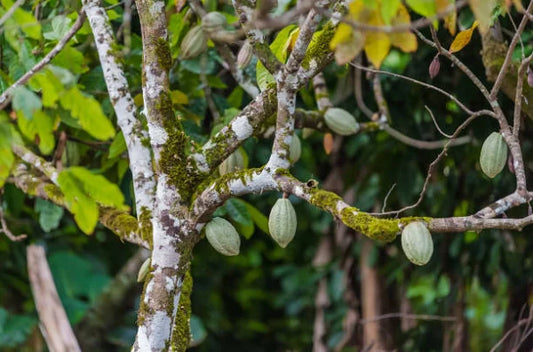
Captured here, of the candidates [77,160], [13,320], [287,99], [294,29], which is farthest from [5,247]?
[287,99]

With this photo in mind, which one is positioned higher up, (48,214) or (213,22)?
(213,22)

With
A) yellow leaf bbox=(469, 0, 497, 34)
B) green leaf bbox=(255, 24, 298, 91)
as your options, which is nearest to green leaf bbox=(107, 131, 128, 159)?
green leaf bbox=(255, 24, 298, 91)

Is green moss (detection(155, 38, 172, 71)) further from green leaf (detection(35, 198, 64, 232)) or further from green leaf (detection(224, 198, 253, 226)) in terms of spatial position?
green leaf (detection(35, 198, 64, 232))

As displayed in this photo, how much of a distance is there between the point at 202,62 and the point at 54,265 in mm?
2297

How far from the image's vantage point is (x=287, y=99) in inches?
68.5

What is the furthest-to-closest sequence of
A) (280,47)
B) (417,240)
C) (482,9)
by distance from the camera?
1. (280,47)
2. (417,240)
3. (482,9)

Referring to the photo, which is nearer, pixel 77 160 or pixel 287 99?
pixel 287 99

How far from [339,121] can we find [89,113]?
49.2 inches

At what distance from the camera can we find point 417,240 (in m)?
1.62

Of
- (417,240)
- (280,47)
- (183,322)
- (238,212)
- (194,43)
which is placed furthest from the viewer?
(238,212)

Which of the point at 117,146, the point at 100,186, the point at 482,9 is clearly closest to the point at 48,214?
the point at 117,146

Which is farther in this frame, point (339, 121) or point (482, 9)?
point (339, 121)

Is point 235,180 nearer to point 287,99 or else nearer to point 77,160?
point 287,99

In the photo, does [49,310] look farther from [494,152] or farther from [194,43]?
[494,152]
